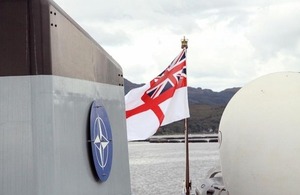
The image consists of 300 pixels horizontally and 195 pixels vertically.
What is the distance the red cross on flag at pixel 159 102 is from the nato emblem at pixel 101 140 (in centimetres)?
662

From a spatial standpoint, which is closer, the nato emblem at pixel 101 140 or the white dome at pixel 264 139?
the nato emblem at pixel 101 140

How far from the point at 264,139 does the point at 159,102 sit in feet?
20.1

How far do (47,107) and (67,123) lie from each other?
37 centimetres

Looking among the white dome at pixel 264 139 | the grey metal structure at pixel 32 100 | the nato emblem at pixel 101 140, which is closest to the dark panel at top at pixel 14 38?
the grey metal structure at pixel 32 100

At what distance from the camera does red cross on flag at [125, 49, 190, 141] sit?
12.6 metres

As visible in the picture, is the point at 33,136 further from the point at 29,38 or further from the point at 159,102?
the point at 159,102

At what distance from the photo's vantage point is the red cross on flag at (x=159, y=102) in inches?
497

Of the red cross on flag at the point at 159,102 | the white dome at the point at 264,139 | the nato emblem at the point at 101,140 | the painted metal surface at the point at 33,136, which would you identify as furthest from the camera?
the red cross on flag at the point at 159,102

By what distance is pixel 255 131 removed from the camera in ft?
24.9

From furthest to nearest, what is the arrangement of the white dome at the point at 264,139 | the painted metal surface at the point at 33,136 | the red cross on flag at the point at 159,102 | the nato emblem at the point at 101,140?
the red cross on flag at the point at 159,102, the white dome at the point at 264,139, the nato emblem at the point at 101,140, the painted metal surface at the point at 33,136

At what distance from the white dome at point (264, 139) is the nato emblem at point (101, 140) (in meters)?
2.94

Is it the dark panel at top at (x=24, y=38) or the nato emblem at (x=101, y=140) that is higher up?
the dark panel at top at (x=24, y=38)

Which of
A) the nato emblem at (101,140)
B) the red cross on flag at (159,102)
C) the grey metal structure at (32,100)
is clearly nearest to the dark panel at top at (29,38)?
the grey metal structure at (32,100)

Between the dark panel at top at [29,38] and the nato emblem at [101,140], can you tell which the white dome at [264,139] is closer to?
the nato emblem at [101,140]
